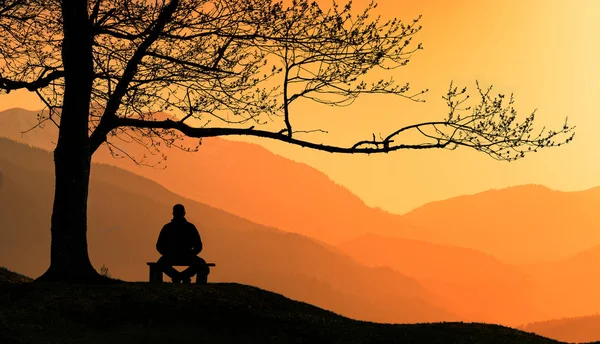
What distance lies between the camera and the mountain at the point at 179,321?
59.5 feet

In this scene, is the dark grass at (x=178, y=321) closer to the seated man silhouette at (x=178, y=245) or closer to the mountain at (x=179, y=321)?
the mountain at (x=179, y=321)

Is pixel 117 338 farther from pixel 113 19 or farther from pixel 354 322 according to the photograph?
pixel 113 19

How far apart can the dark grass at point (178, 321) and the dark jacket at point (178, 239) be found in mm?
1284

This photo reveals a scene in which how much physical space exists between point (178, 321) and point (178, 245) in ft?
12.4

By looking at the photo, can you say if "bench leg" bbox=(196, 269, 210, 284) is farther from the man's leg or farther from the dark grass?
the dark grass

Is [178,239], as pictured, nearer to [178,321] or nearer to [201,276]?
[201,276]

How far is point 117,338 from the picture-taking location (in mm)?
17688

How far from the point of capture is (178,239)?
22312mm

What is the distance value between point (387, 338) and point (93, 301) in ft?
22.5

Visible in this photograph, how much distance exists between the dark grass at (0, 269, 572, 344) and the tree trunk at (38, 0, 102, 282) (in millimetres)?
1131

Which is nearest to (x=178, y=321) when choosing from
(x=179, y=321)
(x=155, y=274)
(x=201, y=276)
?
(x=179, y=321)

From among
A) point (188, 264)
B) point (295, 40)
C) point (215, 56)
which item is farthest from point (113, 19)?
point (188, 264)

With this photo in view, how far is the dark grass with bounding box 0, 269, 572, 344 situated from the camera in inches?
713

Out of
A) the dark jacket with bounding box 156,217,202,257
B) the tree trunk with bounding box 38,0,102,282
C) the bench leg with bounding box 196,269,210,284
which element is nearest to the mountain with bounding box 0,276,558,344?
the tree trunk with bounding box 38,0,102,282
